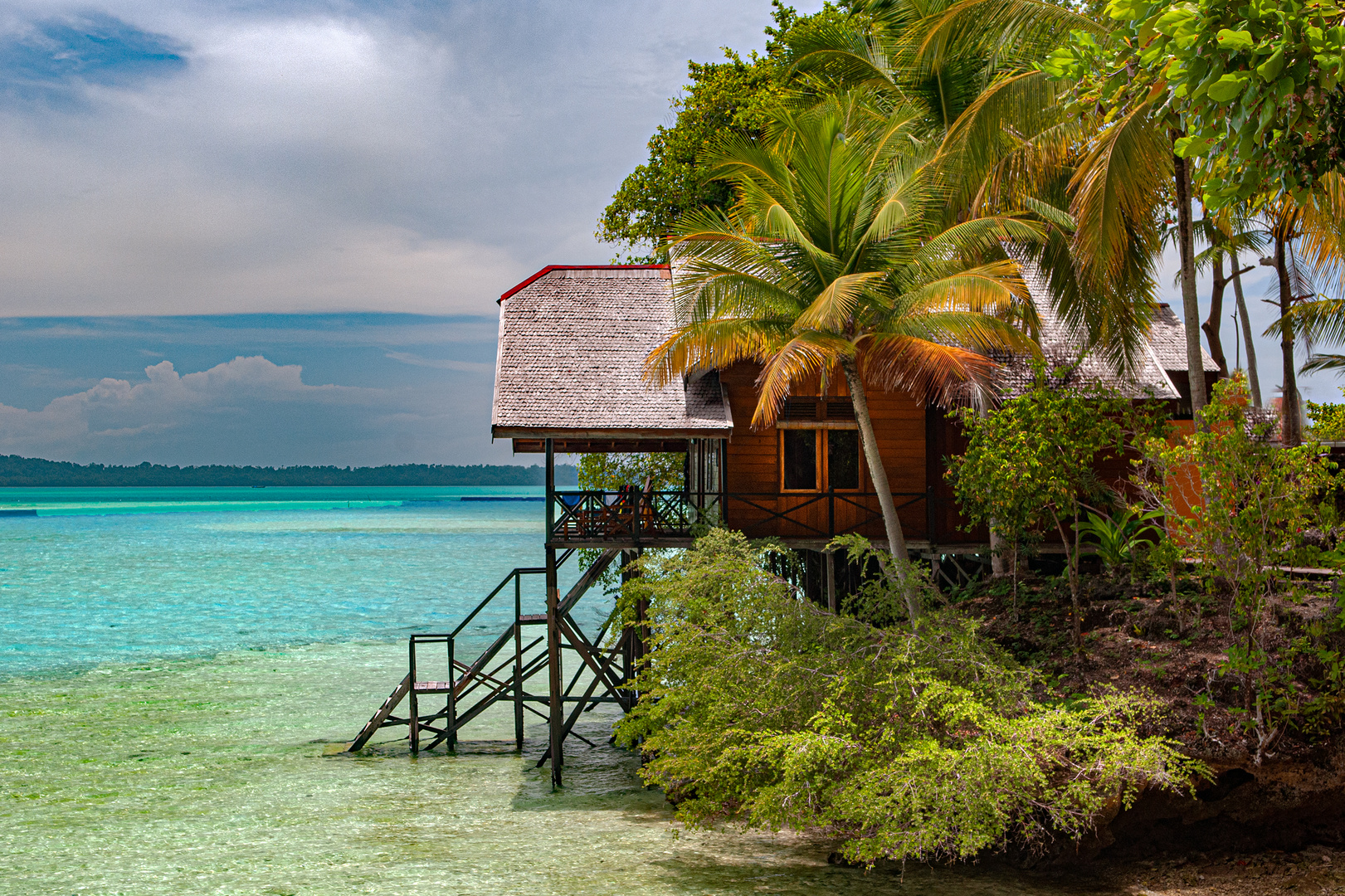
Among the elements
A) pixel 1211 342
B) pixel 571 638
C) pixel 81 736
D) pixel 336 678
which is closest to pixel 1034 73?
pixel 571 638

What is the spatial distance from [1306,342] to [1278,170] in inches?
657

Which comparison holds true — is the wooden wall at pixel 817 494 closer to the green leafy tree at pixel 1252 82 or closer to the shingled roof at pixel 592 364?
the shingled roof at pixel 592 364

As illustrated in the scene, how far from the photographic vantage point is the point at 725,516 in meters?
15.3

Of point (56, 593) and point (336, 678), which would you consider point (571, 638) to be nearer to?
point (336, 678)

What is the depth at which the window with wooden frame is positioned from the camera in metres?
16.0

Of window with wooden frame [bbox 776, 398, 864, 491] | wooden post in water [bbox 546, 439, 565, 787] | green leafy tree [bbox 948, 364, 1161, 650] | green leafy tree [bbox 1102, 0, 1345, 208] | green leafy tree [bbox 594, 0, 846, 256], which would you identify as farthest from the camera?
green leafy tree [bbox 594, 0, 846, 256]

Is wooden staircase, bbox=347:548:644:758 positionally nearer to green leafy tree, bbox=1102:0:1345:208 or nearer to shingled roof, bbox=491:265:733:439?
shingled roof, bbox=491:265:733:439

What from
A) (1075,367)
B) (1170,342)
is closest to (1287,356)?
(1170,342)

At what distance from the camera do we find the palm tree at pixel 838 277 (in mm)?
13164

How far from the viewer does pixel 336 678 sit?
2627cm

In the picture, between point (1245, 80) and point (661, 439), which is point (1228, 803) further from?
point (661, 439)

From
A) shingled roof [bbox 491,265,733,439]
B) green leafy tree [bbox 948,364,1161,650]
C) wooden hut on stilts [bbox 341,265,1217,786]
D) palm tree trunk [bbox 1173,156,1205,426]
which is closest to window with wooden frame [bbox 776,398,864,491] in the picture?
wooden hut on stilts [bbox 341,265,1217,786]

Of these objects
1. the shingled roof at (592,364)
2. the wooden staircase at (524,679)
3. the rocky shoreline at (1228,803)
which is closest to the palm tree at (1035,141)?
the rocky shoreline at (1228,803)

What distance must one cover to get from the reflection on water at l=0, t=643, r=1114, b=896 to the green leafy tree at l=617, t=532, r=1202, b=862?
2.27 feet
